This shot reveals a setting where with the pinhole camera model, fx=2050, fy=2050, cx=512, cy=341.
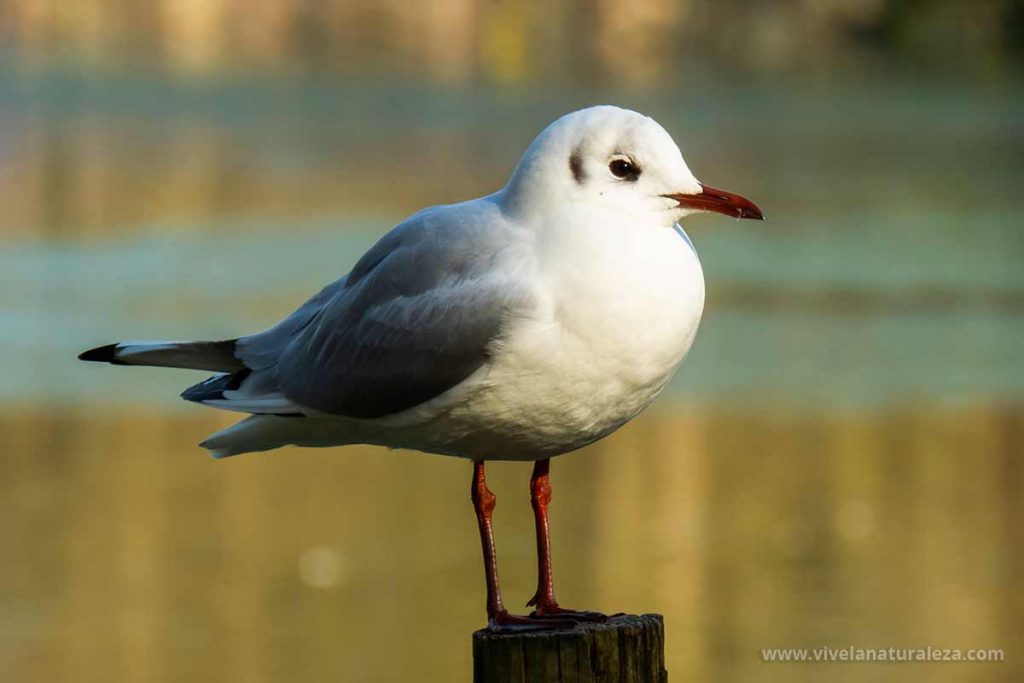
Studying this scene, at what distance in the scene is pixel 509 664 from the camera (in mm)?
4289

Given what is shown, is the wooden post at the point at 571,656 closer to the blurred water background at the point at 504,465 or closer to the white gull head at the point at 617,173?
the white gull head at the point at 617,173

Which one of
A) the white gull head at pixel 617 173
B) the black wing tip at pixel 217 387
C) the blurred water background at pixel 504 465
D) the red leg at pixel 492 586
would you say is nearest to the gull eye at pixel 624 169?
the white gull head at pixel 617 173

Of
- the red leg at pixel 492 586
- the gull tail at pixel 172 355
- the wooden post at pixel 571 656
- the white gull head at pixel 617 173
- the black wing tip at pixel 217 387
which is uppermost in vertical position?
the white gull head at pixel 617 173

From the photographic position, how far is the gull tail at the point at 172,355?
4.75 m

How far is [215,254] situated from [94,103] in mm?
33143

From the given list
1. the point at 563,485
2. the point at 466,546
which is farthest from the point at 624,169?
the point at 563,485

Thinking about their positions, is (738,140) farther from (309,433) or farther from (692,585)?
(309,433)

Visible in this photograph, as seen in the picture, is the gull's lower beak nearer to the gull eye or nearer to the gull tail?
the gull eye

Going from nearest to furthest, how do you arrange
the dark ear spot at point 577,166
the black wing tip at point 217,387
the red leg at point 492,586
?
the dark ear spot at point 577,166 < the red leg at point 492,586 < the black wing tip at point 217,387

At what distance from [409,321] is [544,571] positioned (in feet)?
2.16

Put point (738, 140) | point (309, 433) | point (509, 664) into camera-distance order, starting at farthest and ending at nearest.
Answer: point (738, 140) < point (309, 433) < point (509, 664)

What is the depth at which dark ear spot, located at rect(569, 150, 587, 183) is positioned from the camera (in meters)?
4.36

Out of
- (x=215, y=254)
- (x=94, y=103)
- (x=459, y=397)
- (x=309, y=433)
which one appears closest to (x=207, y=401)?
(x=309, y=433)

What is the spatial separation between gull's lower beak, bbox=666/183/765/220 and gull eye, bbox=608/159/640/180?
0.09 m
